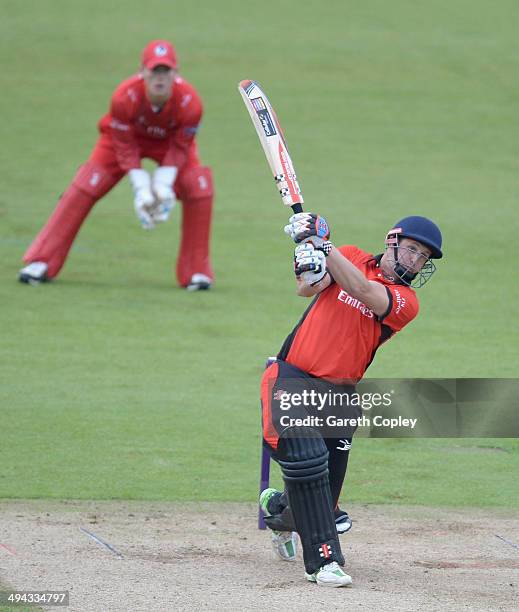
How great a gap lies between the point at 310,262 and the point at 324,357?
0.52 meters

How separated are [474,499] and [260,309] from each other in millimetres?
5134

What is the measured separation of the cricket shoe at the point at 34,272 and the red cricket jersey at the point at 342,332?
7.26 meters

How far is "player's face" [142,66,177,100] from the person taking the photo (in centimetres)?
1198

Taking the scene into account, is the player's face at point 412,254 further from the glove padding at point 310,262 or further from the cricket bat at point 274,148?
the cricket bat at point 274,148

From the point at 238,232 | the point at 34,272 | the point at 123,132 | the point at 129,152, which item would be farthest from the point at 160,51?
the point at 238,232

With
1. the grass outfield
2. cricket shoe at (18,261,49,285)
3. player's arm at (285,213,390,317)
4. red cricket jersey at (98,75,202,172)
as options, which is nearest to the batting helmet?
player's arm at (285,213,390,317)

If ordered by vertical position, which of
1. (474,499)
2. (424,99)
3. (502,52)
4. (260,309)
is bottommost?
(474,499)

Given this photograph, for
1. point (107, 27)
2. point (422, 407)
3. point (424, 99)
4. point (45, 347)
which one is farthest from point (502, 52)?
point (422, 407)

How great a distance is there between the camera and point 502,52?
23781 millimetres

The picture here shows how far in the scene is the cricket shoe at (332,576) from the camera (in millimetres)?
5820

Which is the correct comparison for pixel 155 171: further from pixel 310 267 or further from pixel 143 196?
pixel 310 267

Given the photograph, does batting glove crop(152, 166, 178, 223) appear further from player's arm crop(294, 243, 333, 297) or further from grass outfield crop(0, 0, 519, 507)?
player's arm crop(294, 243, 333, 297)

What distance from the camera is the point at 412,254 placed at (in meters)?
6.33

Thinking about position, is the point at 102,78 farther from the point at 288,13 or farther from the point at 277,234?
the point at 277,234
